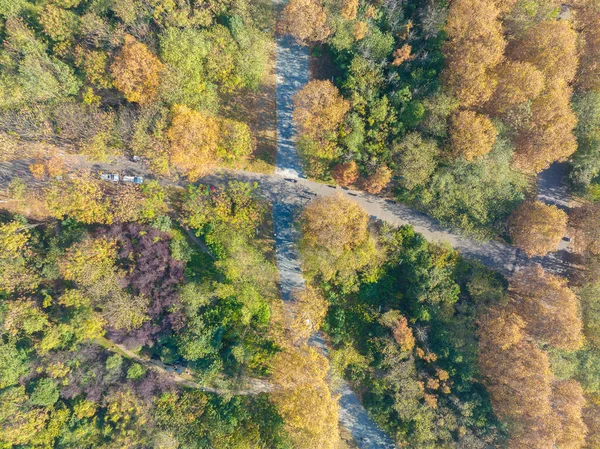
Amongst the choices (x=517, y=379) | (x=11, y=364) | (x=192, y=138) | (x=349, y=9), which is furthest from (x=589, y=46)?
(x=11, y=364)

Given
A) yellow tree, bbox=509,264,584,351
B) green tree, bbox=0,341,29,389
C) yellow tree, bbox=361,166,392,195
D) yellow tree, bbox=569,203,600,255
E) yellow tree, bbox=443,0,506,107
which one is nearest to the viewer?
yellow tree, bbox=443,0,506,107

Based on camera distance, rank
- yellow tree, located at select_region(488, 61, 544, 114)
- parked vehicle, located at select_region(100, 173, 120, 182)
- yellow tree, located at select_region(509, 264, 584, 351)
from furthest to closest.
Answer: parked vehicle, located at select_region(100, 173, 120, 182), yellow tree, located at select_region(509, 264, 584, 351), yellow tree, located at select_region(488, 61, 544, 114)

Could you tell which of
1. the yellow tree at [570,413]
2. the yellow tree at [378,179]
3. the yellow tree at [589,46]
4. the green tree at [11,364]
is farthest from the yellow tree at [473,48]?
the green tree at [11,364]

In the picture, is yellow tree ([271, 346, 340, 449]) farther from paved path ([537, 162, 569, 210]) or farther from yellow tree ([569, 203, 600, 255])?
paved path ([537, 162, 569, 210])

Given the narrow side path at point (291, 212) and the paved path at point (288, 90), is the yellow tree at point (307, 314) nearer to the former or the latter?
the narrow side path at point (291, 212)

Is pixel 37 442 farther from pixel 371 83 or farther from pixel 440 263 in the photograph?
pixel 371 83

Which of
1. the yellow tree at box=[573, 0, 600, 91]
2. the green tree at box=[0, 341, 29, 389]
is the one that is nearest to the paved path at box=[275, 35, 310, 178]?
the yellow tree at box=[573, 0, 600, 91]

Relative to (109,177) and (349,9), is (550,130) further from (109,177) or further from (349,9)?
(109,177)
